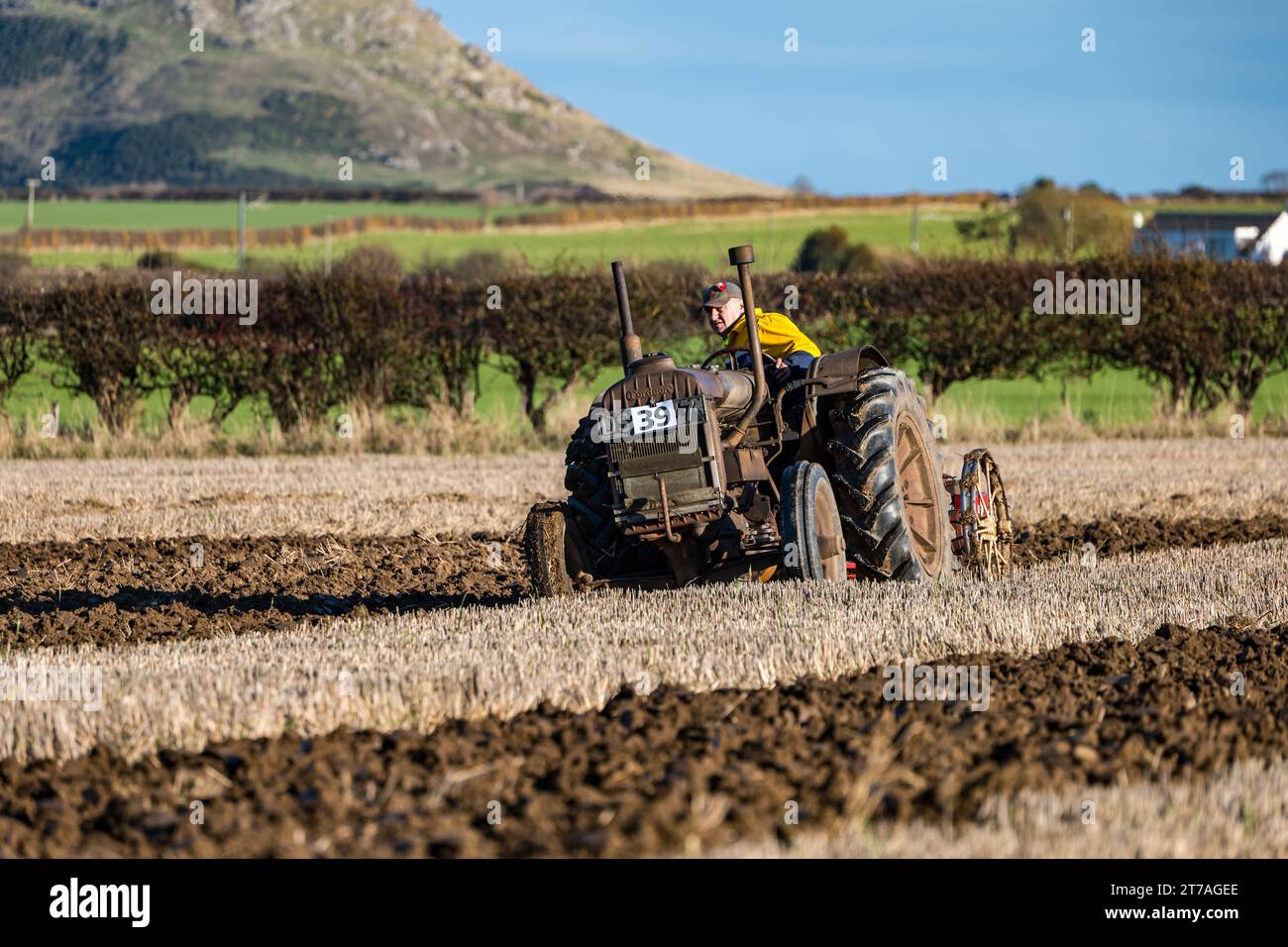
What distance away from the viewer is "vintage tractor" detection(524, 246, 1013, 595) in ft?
26.9

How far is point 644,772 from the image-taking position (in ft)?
17.1

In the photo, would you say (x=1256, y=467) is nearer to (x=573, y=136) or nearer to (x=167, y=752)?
(x=167, y=752)

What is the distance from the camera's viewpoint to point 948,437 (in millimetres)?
22578

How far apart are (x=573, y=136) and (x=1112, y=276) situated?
159 metres

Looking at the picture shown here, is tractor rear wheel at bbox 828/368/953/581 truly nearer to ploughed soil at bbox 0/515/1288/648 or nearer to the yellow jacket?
the yellow jacket

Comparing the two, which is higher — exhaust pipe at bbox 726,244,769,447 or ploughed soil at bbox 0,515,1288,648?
exhaust pipe at bbox 726,244,769,447

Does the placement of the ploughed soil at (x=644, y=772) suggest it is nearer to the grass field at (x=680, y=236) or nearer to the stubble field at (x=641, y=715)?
the stubble field at (x=641, y=715)
